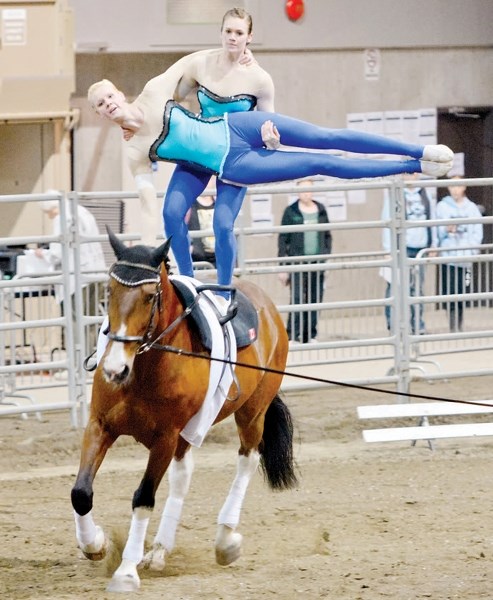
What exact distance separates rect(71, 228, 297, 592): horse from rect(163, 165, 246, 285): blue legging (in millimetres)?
522

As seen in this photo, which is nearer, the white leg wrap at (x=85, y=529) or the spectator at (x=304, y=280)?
the white leg wrap at (x=85, y=529)

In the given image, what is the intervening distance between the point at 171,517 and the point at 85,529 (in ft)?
2.06

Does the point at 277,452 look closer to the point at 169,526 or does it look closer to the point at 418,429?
the point at 169,526

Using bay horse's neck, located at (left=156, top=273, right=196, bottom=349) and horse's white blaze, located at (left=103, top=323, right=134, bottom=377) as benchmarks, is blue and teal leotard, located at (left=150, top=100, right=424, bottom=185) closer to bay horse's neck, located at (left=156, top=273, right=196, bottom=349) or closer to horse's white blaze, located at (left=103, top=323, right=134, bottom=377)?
bay horse's neck, located at (left=156, top=273, right=196, bottom=349)

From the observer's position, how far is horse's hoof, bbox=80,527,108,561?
19.2ft

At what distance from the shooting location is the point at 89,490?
18.6 feet

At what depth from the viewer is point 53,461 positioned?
9039 millimetres

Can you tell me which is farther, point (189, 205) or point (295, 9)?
point (295, 9)

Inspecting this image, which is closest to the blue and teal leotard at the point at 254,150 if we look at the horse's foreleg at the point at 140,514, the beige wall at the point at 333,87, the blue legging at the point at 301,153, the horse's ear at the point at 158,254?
the blue legging at the point at 301,153

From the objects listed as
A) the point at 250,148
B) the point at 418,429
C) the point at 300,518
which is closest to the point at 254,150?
the point at 250,148

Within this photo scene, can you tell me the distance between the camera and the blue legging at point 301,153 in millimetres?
6027

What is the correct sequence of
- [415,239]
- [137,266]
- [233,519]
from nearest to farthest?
1. [137,266]
2. [233,519]
3. [415,239]

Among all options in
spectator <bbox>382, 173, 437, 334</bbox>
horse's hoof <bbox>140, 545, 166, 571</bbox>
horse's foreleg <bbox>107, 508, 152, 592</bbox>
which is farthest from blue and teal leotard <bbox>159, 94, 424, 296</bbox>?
spectator <bbox>382, 173, 437, 334</bbox>

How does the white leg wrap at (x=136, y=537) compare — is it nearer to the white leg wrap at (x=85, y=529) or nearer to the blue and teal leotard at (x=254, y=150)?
the white leg wrap at (x=85, y=529)
